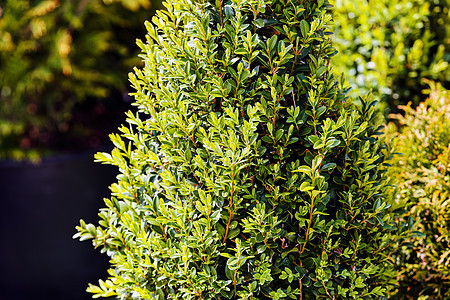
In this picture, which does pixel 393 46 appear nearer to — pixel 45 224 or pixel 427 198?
pixel 427 198

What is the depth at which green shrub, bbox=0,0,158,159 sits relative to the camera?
13.4 ft

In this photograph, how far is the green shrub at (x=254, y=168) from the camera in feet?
5.20

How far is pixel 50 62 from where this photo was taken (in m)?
4.07

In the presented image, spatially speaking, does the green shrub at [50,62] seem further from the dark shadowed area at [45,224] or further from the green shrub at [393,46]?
the green shrub at [393,46]

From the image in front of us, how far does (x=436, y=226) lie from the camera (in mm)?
2242

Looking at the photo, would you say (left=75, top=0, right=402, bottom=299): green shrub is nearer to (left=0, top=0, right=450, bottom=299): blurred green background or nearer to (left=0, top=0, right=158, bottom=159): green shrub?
(left=0, top=0, right=450, bottom=299): blurred green background

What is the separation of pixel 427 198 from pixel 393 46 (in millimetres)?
1415

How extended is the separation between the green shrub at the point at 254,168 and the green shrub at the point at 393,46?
161cm

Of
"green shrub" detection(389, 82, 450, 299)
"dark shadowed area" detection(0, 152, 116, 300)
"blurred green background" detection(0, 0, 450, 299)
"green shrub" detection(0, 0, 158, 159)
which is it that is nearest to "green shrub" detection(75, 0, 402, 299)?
"green shrub" detection(389, 82, 450, 299)

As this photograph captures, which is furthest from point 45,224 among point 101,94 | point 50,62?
point 50,62

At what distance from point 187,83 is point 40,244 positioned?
11.1 ft

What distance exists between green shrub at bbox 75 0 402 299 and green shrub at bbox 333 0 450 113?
63.2 inches

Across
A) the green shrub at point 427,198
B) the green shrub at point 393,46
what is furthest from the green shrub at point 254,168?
the green shrub at point 393,46

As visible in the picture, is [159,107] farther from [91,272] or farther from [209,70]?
[91,272]
